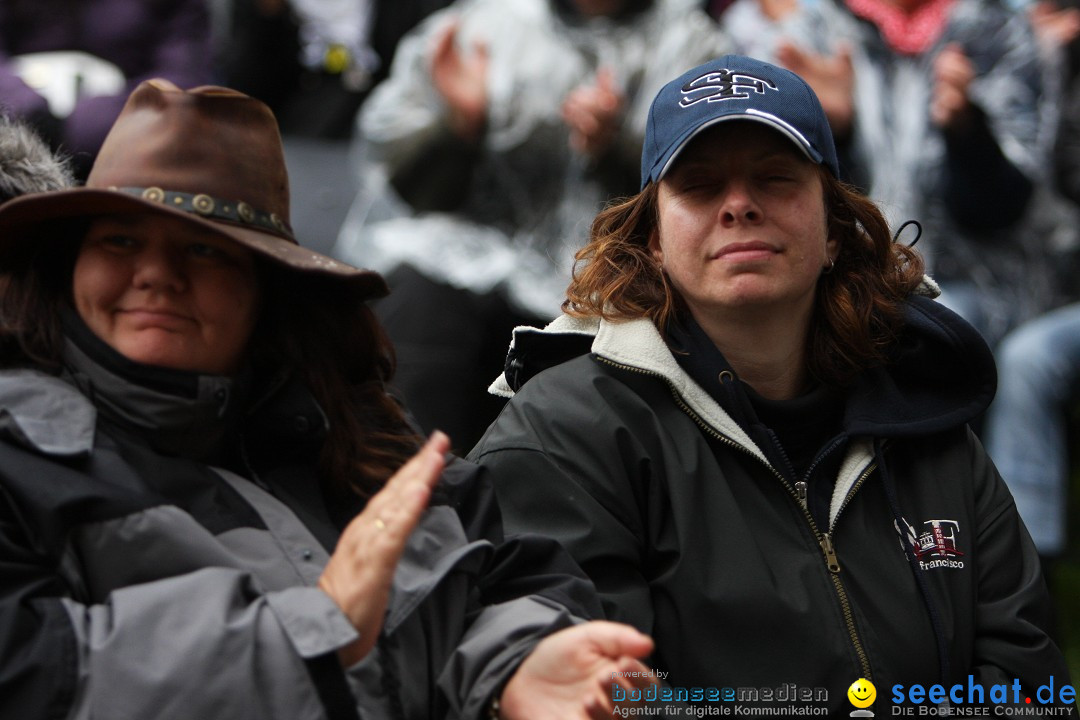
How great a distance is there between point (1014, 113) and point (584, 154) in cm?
146

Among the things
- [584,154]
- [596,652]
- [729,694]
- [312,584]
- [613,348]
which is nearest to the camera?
[596,652]

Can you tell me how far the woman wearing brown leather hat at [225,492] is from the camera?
1945 millimetres

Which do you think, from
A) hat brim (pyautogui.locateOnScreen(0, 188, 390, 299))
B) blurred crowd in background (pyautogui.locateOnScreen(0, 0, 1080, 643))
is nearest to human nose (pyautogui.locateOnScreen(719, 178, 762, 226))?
hat brim (pyautogui.locateOnScreen(0, 188, 390, 299))

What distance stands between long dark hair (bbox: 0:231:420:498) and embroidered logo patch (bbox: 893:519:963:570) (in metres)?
0.97

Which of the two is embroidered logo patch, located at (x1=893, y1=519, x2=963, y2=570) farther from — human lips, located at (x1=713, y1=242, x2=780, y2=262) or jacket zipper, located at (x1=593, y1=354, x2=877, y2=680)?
human lips, located at (x1=713, y1=242, x2=780, y2=262)

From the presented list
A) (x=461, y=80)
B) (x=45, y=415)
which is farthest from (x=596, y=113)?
(x=45, y=415)

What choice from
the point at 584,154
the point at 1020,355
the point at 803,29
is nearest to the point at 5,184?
the point at 584,154

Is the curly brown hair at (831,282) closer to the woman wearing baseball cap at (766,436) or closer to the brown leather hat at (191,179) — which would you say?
the woman wearing baseball cap at (766,436)

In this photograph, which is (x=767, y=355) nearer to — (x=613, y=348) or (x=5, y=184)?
(x=613, y=348)

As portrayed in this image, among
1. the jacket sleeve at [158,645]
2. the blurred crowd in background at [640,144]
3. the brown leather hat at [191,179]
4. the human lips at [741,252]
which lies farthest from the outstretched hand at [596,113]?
the jacket sleeve at [158,645]

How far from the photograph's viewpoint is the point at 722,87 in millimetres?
2820

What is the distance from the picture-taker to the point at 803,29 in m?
4.86

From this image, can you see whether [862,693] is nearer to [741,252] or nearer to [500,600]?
[500,600]

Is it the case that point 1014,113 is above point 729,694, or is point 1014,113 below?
above
